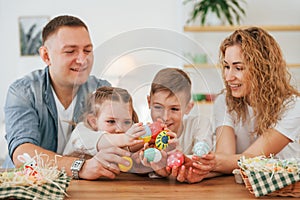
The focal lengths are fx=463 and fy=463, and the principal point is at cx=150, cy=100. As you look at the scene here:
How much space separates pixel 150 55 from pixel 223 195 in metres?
0.49

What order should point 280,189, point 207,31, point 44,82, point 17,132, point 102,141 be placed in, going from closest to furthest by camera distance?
1. point 280,189
2. point 102,141
3. point 17,132
4. point 44,82
5. point 207,31

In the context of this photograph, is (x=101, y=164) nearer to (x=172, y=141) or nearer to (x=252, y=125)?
(x=172, y=141)

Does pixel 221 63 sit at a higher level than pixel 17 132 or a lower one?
higher

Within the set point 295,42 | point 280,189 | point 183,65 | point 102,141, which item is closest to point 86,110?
point 102,141

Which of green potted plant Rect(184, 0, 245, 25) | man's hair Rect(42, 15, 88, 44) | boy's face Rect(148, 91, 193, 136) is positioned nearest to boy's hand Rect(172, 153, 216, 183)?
boy's face Rect(148, 91, 193, 136)

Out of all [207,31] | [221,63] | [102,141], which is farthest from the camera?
[207,31]

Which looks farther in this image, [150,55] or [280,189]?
[150,55]

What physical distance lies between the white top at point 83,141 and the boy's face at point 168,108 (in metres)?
0.18

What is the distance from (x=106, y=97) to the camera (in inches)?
55.1

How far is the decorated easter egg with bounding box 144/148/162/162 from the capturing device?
1329mm

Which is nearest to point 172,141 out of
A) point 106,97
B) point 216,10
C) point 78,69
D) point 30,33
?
point 106,97

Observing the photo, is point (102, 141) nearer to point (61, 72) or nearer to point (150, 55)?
point (150, 55)

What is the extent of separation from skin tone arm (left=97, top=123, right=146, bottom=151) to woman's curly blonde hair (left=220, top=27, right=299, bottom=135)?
1.79 ft

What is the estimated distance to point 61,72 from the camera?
1893 mm
